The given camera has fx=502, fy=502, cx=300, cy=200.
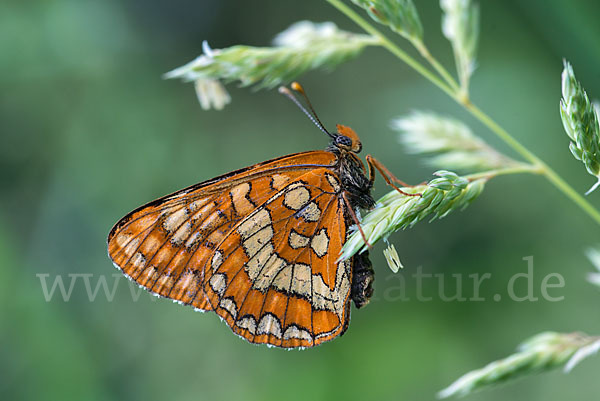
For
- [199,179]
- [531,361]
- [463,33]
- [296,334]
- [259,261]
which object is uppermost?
[199,179]

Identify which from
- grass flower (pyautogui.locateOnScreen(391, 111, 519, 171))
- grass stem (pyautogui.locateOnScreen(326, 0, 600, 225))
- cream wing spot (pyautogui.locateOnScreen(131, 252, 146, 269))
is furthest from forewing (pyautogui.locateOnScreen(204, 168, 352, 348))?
grass stem (pyautogui.locateOnScreen(326, 0, 600, 225))

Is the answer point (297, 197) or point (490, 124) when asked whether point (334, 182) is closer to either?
point (297, 197)

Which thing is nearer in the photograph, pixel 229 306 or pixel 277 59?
pixel 277 59

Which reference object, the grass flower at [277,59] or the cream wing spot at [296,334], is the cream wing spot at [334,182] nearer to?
the grass flower at [277,59]

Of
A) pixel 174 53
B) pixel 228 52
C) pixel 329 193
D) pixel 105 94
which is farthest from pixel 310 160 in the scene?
pixel 174 53

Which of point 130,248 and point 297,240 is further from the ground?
point 130,248

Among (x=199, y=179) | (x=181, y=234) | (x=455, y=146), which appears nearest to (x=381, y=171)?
(x=455, y=146)

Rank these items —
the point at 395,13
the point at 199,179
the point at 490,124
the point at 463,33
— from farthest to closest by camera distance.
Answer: the point at 199,179, the point at 463,33, the point at 490,124, the point at 395,13
